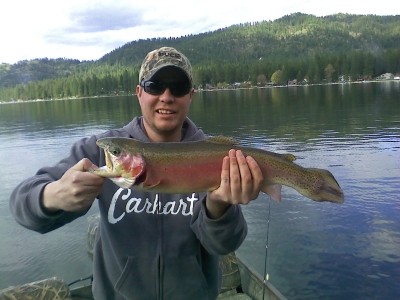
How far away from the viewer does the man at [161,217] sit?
326 centimetres

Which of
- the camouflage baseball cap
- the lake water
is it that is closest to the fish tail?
the camouflage baseball cap

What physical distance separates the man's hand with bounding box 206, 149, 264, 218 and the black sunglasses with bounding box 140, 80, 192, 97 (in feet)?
2.79

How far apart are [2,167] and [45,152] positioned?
4529mm

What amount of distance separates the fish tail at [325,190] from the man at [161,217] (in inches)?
27.2

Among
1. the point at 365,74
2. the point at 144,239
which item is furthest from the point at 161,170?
the point at 365,74

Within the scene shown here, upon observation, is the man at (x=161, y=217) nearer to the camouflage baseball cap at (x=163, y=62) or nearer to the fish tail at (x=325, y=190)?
the camouflage baseball cap at (x=163, y=62)

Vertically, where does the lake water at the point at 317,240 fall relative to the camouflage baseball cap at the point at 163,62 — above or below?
below

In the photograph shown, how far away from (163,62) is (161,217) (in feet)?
4.81

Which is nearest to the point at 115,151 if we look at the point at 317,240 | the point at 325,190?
the point at 325,190

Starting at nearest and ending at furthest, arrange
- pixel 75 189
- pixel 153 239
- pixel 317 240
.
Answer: pixel 75 189 → pixel 153 239 → pixel 317 240

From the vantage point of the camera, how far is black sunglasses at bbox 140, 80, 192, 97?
3.74 metres

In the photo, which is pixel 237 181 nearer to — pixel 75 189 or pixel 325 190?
pixel 325 190

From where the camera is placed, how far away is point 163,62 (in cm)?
381

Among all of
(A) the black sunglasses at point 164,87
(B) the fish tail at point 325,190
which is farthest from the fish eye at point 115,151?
(B) the fish tail at point 325,190
